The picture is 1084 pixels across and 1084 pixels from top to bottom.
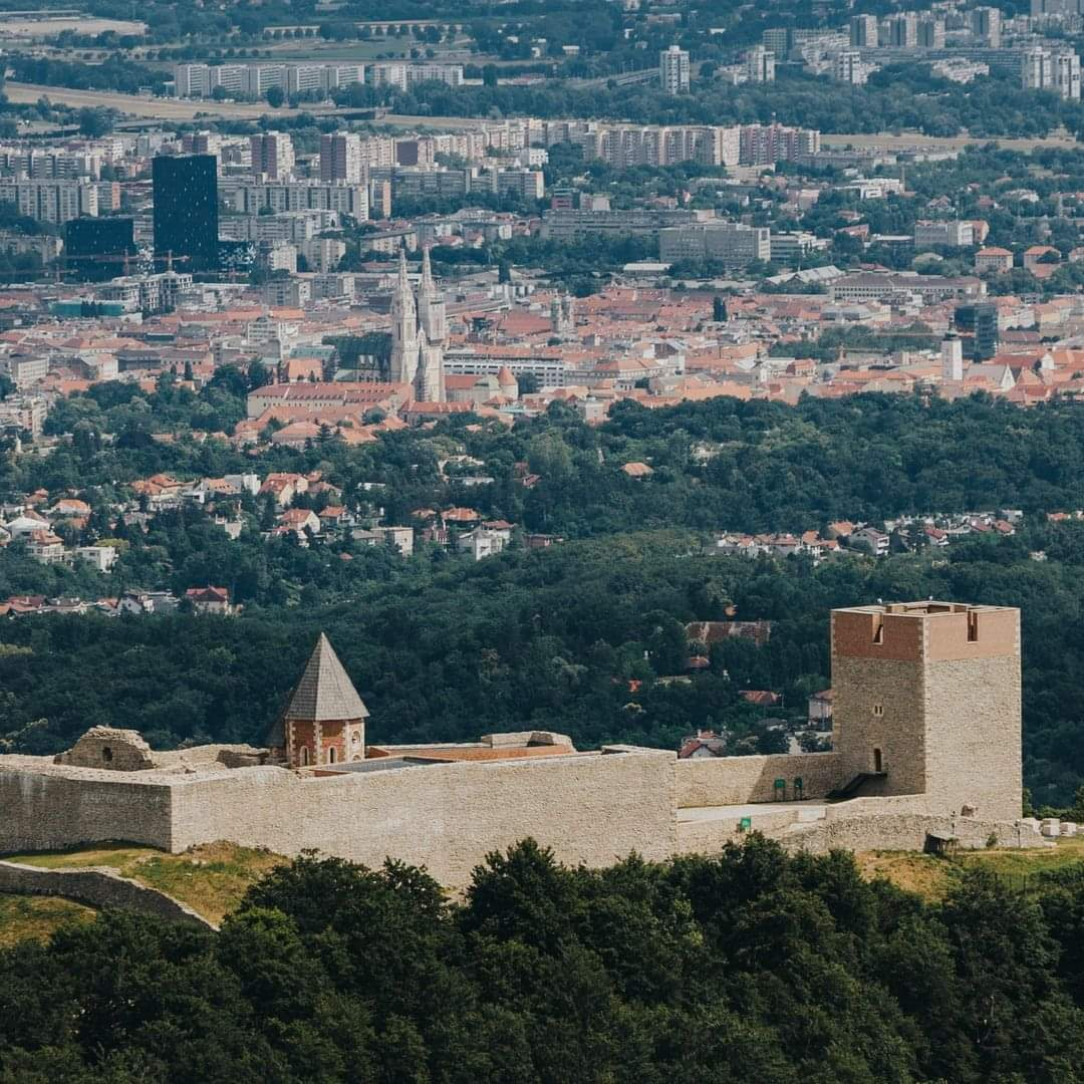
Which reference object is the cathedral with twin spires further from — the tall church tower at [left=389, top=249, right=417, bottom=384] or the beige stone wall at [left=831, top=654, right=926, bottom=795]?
the beige stone wall at [left=831, top=654, right=926, bottom=795]

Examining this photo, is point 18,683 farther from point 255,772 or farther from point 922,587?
point 255,772

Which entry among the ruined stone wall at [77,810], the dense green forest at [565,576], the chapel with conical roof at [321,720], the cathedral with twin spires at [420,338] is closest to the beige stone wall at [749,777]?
the chapel with conical roof at [321,720]

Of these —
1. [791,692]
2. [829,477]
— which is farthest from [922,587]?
[829,477]

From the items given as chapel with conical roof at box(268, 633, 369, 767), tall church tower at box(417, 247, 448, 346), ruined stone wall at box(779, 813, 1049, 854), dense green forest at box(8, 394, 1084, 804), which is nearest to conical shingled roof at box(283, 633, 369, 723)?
chapel with conical roof at box(268, 633, 369, 767)

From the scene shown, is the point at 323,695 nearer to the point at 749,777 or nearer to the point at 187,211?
the point at 749,777

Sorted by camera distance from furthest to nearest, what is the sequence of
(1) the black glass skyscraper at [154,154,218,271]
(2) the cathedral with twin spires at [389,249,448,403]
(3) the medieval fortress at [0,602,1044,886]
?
1. (1) the black glass skyscraper at [154,154,218,271]
2. (2) the cathedral with twin spires at [389,249,448,403]
3. (3) the medieval fortress at [0,602,1044,886]
